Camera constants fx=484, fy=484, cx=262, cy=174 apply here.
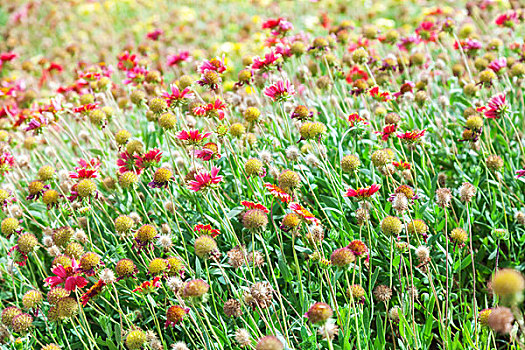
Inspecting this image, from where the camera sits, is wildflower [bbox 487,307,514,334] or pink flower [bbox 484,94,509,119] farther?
pink flower [bbox 484,94,509,119]

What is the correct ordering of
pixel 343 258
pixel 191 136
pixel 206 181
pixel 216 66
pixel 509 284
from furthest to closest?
pixel 216 66, pixel 191 136, pixel 206 181, pixel 343 258, pixel 509 284

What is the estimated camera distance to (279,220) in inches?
130

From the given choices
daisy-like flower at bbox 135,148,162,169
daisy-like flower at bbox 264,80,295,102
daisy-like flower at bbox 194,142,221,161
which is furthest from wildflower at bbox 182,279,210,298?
daisy-like flower at bbox 264,80,295,102

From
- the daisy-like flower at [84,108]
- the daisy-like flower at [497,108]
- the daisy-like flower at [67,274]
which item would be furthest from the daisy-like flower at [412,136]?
the daisy-like flower at [84,108]

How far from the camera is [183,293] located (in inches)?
82.4

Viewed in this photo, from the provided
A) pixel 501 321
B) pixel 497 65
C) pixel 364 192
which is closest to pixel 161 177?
pixel 364 192

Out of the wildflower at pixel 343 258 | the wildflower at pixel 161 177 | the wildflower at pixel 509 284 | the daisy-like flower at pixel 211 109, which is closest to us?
the wildflower at pixel 509 284

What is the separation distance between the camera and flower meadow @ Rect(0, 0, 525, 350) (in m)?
2.43

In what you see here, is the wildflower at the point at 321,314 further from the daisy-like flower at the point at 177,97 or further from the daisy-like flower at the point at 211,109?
the daisy-like flower at the point at 177,97

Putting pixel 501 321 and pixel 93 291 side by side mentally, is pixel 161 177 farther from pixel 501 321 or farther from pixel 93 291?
pixel 501 321

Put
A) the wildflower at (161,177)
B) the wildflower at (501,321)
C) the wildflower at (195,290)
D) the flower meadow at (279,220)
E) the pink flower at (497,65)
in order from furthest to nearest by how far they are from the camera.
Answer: the pink flower at (497,65), the wildflower at (161,177), the flower meadow at (279,220), the wildflower at (195,290), the wildflower at (501,321)

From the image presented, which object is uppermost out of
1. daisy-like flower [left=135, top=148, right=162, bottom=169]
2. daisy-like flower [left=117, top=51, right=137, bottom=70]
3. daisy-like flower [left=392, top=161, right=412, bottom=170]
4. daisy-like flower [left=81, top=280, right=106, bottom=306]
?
daisy-like flower [left=117, top=51, right=137, bottom=70]

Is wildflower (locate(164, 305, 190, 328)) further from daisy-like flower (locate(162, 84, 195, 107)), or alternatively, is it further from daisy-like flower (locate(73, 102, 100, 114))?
daisy-like flower (locate(73, 102, 100, 114))

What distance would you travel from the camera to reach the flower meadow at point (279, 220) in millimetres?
2434
